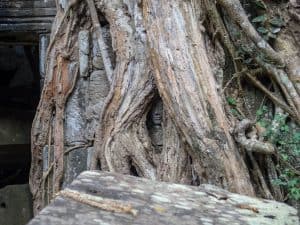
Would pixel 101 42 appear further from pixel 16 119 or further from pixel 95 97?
pixel 16 119

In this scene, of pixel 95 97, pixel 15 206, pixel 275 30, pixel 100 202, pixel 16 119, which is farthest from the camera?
pixel 16 119

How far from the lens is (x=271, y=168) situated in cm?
246

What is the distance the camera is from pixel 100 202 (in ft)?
5.36

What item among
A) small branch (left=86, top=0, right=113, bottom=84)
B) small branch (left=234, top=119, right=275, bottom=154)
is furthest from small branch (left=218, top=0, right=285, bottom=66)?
small branch (left=86, top=0, right=113, bottom=84)

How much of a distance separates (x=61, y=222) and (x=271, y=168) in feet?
4.01

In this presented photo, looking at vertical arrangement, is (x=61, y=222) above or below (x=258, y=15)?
below

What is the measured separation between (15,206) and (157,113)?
1625 millimetres

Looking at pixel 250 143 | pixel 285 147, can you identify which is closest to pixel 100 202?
pixel 250 143

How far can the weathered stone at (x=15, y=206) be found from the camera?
3.99 metres

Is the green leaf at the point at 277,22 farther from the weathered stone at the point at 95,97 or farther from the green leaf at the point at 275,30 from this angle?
the weathered stone at the point at 95,97

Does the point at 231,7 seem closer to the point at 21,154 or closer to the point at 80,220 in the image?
the point at 80,220

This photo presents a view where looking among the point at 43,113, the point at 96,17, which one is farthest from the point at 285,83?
the point at 43,113

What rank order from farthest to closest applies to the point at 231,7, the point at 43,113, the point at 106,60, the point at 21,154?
1. the point at 21,154
2. the point at 43,113
3. the point at 106,60
4. the point at 231,7

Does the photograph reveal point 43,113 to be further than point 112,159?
Yes
